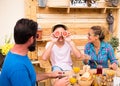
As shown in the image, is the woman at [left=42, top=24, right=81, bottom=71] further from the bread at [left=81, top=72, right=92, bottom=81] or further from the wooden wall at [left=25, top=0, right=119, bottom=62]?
the bread at [left=81, top=72, right=92, bottom=81]

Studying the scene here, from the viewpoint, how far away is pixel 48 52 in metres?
2.85

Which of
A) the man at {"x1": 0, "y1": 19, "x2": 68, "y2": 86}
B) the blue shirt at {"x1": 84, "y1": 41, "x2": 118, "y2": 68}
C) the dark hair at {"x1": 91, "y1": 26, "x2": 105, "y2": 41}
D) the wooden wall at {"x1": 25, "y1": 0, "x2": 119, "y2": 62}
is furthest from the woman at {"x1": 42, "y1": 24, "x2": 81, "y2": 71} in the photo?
the man at {"x1": 0, "y1": 19, "x2": 68, "y2": 86}

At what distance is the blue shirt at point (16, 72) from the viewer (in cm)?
143

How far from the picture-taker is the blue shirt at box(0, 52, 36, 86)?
4.69ft

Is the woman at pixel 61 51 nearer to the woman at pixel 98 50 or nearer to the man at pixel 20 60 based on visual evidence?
the woman at pixel 98 50

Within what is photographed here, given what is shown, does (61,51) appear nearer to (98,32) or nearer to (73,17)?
(98,32)

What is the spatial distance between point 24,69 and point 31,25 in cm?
29

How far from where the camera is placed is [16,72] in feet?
4.66

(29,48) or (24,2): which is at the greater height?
(24,2)

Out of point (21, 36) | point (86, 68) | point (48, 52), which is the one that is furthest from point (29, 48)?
point (48, 52)

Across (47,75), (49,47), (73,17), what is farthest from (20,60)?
(73,17)

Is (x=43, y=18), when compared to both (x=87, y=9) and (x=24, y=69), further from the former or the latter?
(x=24, y=69)

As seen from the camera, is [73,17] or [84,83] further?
[73,17]

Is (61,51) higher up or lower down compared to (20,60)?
lower down
